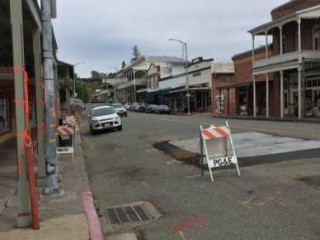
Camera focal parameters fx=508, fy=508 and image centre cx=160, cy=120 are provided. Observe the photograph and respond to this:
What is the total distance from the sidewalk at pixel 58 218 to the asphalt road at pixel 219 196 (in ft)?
1.64

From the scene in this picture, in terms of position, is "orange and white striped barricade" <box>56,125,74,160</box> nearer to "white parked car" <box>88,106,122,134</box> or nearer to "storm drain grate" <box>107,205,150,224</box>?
"storm drain grate" <box>107,205,150,224</box>

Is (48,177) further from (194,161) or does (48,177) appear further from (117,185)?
(194,161)

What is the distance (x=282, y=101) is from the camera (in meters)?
41.2

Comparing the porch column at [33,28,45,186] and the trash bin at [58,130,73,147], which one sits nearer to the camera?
the porch column at [33,28,45,186]

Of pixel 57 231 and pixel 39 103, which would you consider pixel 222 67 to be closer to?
pixel 39 103

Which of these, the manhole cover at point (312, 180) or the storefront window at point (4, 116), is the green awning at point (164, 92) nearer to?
the storefront window at point (4, 116)

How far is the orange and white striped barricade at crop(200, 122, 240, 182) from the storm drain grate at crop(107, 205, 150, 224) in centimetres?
264

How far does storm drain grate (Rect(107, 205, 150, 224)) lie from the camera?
795 centimetres

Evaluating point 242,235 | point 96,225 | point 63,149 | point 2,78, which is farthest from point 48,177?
point 2,78

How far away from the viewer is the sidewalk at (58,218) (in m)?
6.90

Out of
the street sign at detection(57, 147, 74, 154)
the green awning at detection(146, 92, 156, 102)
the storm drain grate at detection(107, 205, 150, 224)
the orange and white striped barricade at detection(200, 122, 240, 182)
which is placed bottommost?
the storm drain grate at detection(107, 205, 150, 224)

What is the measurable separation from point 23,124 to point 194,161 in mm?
7242

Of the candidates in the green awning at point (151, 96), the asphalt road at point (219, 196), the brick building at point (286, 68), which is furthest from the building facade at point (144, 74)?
the asphalt road at point (219, 196)

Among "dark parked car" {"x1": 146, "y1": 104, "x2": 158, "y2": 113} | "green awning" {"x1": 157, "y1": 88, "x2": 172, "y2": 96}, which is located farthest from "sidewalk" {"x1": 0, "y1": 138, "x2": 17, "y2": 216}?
"green awning" {"x1": 157, "y1": 88, "x2": 172, "y2": 96}
